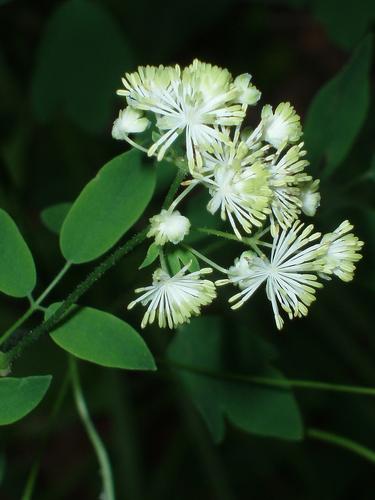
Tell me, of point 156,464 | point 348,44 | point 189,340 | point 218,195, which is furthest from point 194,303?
point 156,464

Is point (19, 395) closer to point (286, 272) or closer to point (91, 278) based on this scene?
point (91, 278)

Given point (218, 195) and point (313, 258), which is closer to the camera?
point (218, 195)

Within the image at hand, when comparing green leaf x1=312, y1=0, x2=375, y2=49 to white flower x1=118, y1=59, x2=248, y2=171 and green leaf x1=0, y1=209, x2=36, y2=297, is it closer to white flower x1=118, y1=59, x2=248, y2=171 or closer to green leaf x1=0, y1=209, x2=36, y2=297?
white flower x1=118, y1=59, x2=248, y2=171

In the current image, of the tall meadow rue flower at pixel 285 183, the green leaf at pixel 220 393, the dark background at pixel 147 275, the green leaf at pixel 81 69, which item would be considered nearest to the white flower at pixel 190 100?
the tall meadow rue flower at pixel 285 183

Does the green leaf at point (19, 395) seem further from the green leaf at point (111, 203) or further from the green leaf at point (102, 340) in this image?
the green leaf at point (111, 203)

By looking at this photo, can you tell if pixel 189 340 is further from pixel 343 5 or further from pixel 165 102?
pixel 343 5

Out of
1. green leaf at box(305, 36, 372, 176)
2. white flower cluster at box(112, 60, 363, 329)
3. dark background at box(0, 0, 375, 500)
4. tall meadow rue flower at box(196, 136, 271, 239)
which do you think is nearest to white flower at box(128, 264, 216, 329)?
white flower cluster at box(112, 60, 363, 329)
